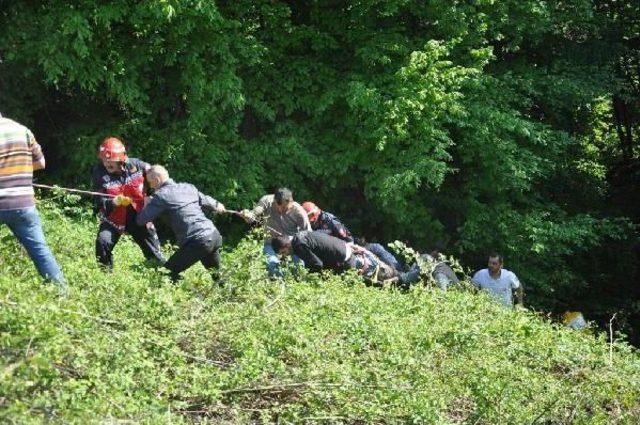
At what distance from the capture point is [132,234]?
8.86 metres

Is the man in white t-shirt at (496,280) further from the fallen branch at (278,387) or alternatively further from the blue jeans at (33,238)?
the blue jeans at (33,238)

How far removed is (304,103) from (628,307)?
298 inches

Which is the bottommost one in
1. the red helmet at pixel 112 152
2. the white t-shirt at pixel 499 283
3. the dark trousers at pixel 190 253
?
the dark trousers at pixel 190 253

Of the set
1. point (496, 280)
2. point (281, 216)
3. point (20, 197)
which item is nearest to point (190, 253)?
point (20, 197)

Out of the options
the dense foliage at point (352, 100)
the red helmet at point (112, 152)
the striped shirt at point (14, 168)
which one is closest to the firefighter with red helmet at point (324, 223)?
the dense foliage at point (352, 100)

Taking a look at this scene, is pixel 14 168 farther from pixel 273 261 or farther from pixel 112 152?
pixel 273 261

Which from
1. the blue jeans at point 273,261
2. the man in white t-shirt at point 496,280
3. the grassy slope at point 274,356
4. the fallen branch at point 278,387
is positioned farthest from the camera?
the man in white t-shirt at point 496,280

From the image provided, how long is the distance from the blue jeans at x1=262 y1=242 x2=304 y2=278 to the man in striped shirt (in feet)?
8.06

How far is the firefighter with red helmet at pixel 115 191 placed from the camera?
27.7ft

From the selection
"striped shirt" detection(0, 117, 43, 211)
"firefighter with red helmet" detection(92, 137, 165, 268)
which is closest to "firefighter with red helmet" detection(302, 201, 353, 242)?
"firefighter with red helmet" detection(92, 137, 165, 268)

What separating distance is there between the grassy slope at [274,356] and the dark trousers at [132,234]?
20 centimetres

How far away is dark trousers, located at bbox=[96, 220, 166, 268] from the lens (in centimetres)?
846

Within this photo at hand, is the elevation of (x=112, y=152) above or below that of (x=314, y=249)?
below

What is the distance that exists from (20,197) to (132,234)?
2429 mm
